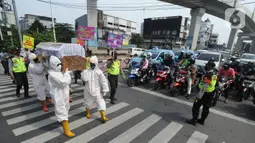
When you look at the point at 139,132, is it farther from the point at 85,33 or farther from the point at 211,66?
the point at 85,33

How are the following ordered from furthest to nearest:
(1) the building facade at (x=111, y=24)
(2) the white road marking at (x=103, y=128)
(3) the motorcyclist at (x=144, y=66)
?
(1) the building facade at (x=111, y=24), (3) the motorcyclist at (x=144, y=66), (2) the white road marking at (x=103, y=128)

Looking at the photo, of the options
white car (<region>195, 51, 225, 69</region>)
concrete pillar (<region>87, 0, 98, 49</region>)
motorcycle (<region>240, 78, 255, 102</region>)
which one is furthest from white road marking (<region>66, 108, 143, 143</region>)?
concrete pillar (<region>87, 0, 98, 49</region>)

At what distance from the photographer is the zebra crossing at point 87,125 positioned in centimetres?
301

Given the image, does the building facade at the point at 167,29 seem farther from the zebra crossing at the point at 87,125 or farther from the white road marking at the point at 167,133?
the white road marking at the point at 167,133

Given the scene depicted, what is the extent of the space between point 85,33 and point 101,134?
12.3m

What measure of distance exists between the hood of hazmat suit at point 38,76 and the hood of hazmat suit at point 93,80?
1.64 metres

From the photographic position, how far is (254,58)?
12.8 m

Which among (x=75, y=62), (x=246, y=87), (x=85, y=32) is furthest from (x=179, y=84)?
(x=85, y=32)

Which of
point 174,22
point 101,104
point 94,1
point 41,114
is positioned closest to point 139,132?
point 101,104

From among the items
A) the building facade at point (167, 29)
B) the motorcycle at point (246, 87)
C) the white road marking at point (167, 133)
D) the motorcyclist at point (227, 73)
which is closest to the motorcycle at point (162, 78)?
the motorcyclist at point (227, 73)

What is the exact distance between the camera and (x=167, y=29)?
53562mm

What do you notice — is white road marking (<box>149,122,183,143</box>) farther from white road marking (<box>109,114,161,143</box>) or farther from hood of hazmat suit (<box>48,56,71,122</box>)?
hood of hazmat suit (<box>48,56,71,122</box>)

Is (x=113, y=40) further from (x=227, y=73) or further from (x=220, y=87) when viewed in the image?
(x=220, y=87)

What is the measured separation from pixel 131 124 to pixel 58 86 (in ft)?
7.12
